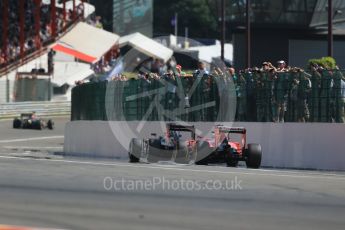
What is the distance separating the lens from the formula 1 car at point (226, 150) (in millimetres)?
15141

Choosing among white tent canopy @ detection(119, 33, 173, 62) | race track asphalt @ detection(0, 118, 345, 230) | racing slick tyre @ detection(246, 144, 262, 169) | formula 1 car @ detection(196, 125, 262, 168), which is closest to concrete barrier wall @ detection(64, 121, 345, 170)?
formula 1 car @ detection(196, 125, 262, 168)

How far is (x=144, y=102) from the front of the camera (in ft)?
66.4

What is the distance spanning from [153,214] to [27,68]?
4744cm

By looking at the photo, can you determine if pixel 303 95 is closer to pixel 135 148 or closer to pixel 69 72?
→ pixel 135 148

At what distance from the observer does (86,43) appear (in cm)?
5906

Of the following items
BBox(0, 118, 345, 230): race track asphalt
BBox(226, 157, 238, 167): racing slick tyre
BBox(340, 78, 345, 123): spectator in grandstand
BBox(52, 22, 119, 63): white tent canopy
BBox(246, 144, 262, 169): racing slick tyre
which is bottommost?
BBox(0, 118, 345, 230): race track asphalt

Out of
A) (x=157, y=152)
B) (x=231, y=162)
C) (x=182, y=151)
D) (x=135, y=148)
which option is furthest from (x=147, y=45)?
(x=182, y=151)

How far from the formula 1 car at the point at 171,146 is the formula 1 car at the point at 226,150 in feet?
0.84

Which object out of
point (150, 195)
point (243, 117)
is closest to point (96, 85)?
point (243, 117)

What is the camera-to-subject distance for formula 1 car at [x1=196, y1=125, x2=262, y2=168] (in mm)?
15141

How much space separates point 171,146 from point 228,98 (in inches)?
153

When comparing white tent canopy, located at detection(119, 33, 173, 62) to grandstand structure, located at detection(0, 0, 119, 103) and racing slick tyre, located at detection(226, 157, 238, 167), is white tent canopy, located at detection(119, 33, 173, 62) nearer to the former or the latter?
grandstand structure, located at detection(0, 0, 119, 103)

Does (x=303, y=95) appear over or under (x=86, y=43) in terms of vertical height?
under

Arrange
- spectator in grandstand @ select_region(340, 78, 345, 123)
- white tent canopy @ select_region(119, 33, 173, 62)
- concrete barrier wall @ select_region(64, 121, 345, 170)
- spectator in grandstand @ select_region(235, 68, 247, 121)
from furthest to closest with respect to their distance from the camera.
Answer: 1. white tent canopy @ select_region(119, 33, 173, 62)
2. spectator in grandstand @ select_region(235, 68, 247, 121)
3. concrete barrier wall @ select_region(64, 121, 345, 170)
4. spectator in grandstand @ select_region(340, 78, 345, 123)
